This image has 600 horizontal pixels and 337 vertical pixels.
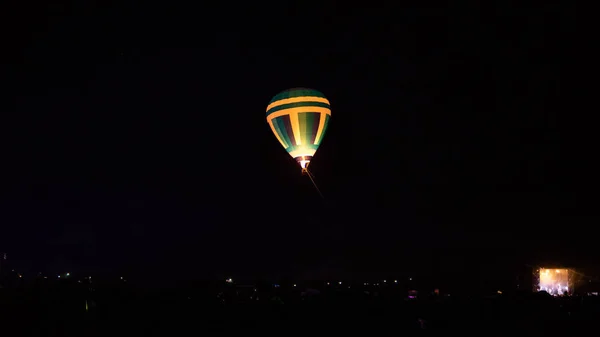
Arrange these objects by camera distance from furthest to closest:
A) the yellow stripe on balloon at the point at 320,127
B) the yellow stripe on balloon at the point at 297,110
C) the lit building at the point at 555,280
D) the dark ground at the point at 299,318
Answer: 1. the lit building at the point at 555,280
2. the yellow stripe on balloon at the point at 320,127
3. the yellow stripe on balloon at the point at 297,110
4. the dark ground at the point at 299,318

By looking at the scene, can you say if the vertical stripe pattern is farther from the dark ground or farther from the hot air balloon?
the dark ground

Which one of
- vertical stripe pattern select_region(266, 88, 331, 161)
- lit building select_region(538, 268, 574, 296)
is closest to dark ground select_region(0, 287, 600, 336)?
vertical stripe pattern select_region(266, 88, 331, 161)

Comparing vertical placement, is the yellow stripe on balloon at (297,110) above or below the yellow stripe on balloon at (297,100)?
below

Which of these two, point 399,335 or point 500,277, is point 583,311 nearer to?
point 399,335

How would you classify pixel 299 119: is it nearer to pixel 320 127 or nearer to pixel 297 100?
pixel 297 100

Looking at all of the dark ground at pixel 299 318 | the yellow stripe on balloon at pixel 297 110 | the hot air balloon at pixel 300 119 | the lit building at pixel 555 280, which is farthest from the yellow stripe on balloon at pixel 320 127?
the lit building at pixel 555 280

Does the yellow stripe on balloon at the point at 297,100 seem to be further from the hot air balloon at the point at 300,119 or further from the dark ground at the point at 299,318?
the dark ground at the point at 299,318

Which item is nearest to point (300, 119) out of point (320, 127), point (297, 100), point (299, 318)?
point (297, 100)

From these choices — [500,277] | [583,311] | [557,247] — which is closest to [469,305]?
[583,311]

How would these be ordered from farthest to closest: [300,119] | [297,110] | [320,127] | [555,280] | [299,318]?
[555,280] → [320,127] → [300,119] → [297,110] → [299,318]
